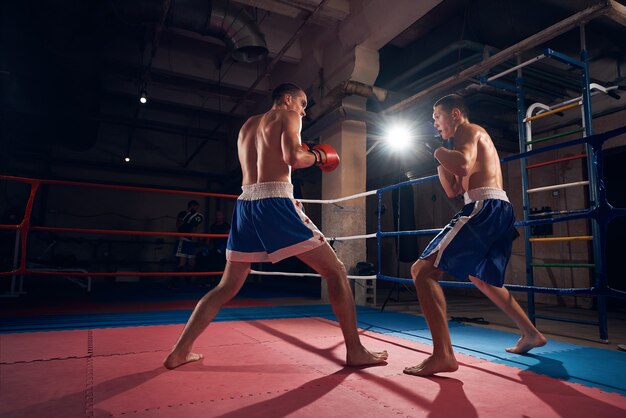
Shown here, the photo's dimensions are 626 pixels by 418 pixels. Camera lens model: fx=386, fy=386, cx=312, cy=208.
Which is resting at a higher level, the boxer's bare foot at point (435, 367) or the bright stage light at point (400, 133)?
the bright stage light at point (400, 133)

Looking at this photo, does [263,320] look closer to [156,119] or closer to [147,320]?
[147,320]

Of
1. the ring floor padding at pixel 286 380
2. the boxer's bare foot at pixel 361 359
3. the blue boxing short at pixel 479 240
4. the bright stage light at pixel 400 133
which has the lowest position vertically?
the ring floor padding at pixel 286 380

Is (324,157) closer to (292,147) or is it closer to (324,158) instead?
(324,158)

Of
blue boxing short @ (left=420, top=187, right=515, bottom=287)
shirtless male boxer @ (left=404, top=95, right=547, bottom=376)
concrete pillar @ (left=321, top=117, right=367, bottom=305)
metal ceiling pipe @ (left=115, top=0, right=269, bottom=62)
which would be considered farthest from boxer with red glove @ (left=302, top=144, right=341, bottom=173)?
metal ceiling pipe @ (left=115, top=0, right=269, bottom=62)

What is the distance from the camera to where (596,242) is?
118 inches

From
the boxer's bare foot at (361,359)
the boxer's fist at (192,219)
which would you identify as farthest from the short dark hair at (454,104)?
the boxer's fist at (192,219)

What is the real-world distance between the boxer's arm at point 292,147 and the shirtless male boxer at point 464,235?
0.70 metres

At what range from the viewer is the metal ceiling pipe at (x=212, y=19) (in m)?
4.77

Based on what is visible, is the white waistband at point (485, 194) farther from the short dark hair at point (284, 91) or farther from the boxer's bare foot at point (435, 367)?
the short dark hair at point (284, 91)

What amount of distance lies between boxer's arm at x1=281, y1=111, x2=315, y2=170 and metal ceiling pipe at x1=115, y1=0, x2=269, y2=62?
146 inches

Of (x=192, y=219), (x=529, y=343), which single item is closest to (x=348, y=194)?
(x=192, y=219)

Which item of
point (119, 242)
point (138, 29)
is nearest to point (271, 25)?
point (138, 29)

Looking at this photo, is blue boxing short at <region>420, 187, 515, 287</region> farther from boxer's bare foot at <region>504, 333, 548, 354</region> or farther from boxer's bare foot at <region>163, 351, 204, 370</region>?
boxer's bare foot at <region>163, 351, 204, 370</region>

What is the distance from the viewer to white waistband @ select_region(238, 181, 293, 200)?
6.73 ft
